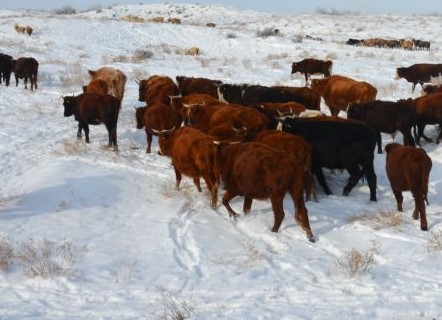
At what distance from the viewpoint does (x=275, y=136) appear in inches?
324

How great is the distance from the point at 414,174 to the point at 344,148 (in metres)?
1.66

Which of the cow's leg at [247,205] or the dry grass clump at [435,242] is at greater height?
the dry grass clump at [435,242]

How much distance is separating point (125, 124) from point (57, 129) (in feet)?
5.13

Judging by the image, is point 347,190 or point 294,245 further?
point 347,190

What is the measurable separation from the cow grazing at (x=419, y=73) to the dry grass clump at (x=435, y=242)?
15.2m

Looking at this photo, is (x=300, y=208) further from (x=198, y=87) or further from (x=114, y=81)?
(x=114, y=81)

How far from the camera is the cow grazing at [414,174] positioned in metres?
7.14

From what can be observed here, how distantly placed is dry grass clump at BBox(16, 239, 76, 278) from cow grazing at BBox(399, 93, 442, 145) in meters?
8.11

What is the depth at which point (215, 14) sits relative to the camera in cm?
7512

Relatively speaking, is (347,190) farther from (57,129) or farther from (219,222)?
(57,129)

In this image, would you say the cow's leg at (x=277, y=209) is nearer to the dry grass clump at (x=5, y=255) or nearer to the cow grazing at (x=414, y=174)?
the cow grazing at (x=414, y=174)

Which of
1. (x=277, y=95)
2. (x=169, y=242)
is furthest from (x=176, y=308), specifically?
(x=277, y=95)

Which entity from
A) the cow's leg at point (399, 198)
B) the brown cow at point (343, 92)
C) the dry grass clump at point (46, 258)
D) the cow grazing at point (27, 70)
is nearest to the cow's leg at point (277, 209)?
the cow's leg at point (399, 198)

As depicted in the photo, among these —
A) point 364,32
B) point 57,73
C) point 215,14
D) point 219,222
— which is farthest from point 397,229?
point 215,14
